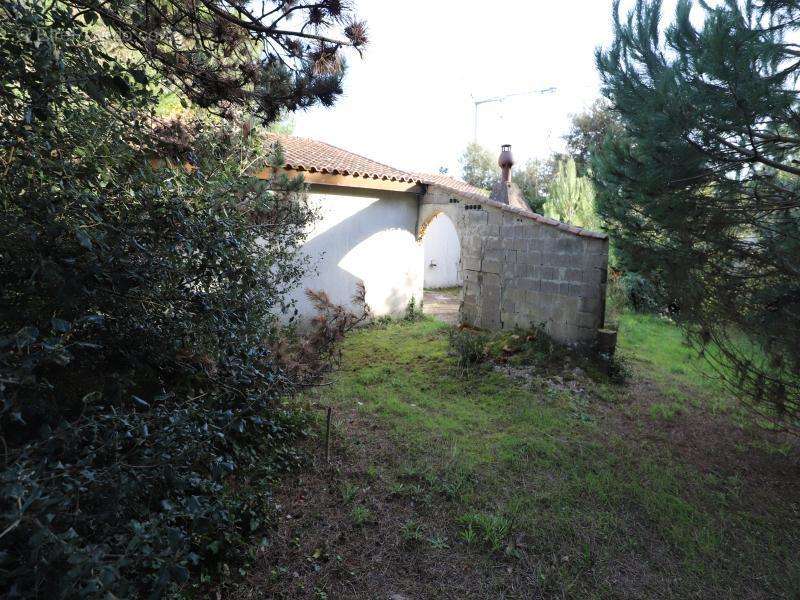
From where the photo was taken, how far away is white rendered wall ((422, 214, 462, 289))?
52.6ft

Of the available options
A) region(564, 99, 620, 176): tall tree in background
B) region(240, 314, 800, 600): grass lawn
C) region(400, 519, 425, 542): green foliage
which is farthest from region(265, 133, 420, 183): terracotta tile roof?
region(564, 99, 620, 176): tall tree in background

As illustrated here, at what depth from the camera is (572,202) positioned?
14539 mm

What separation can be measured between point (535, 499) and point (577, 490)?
0.44 meters

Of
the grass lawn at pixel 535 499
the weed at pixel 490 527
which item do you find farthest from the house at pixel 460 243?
the weed at pixel 490 527

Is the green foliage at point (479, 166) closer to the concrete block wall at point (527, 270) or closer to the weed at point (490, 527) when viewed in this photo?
the concrete block wall at point (527, 270)

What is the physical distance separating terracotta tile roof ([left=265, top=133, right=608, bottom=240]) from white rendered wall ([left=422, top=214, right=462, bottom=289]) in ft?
18.0

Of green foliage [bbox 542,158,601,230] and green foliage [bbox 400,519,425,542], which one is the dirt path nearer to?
green foliage [bbox 542,158,601,230]

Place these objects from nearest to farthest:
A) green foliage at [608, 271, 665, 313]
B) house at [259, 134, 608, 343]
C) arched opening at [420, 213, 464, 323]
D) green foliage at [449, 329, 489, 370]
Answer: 1. green foliage at [449, 329, 489, 370]
2. house at [259, 134, 608, 343]
3. green foliage at [608, 271, 665, 313]
4. arched opening at [420, 213, 464, 323]

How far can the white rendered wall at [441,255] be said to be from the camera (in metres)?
16.0

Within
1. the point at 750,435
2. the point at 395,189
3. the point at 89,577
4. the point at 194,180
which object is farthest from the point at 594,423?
the point at 395,189

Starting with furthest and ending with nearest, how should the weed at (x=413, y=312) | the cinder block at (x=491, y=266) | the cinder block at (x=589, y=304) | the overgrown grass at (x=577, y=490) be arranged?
1. the weed at (x=413, y=312)
2. the cinder block at (x=491, y=266)
3. the cinder block at (x=589, y=304)
4. the overgrown grass at (x=577, y=490)

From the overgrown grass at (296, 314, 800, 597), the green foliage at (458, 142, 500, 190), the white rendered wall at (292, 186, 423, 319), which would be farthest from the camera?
the green foliage at (458, 142, 500, 190)

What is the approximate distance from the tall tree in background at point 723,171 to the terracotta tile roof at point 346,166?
2.06 meters

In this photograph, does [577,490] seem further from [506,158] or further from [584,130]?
[584,130]
